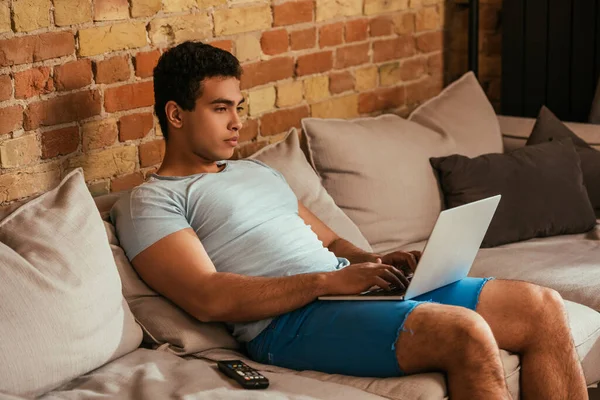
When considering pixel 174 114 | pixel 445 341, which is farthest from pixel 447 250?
pixel 174 114

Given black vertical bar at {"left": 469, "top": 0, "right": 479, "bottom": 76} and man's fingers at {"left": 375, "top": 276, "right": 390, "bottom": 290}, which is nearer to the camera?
man's fingers at {"left": 375, "top": 276, "right": 390, "bottom": 290}

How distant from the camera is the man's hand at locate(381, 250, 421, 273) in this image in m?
2.31

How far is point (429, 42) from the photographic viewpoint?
3.85 m

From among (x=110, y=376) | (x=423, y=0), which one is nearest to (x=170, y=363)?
(x=110, y=376)

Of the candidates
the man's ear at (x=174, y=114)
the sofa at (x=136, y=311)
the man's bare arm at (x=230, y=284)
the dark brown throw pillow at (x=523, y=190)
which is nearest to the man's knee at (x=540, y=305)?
the sofa at (x=136, y=311)

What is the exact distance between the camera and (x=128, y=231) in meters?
2.23

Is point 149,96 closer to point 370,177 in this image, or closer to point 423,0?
point 370,177

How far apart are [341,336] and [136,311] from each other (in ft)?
1.63

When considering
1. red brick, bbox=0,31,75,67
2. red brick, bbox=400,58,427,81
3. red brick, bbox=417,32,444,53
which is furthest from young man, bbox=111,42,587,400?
red brick, bbox=417,32,444,53

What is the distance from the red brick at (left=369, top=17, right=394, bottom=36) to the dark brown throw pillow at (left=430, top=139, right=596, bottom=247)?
664 millimetres

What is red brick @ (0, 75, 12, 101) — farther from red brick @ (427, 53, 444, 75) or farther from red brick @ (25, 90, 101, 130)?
red brick @ (427, 53, 444, 75)

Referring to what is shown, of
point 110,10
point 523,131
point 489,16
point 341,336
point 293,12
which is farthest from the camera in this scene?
point 489,16

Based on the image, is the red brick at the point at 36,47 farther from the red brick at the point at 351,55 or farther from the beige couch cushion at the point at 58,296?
the red brick at the point at 351,55

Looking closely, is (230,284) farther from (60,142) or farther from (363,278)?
(60,142)
